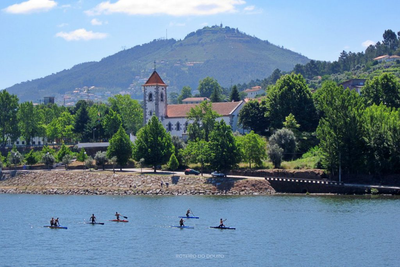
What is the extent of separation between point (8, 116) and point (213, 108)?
39809mm

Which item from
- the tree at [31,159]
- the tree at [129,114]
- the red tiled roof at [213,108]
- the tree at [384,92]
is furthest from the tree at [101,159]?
the tree at [384,92]

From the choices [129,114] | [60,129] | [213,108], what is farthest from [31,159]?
[129,114]

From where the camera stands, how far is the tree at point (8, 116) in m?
131

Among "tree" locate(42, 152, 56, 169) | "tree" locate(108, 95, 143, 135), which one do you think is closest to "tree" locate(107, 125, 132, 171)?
"tree" locate(42, 152, 56, 169)

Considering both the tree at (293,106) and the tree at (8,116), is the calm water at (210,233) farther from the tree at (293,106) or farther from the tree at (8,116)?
the tree at (8,116)

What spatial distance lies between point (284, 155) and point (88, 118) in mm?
49466

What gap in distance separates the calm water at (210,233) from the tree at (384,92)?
114 ft

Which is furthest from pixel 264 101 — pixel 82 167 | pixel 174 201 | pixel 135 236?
pixel 135 236

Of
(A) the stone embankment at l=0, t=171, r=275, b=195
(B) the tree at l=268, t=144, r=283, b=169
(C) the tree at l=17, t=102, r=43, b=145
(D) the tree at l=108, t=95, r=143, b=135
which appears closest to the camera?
(A) the stone embankment at l=0, t=171, r=275, b=195

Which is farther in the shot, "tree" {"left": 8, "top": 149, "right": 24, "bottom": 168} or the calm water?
"tree" {"left": 8, "top": 149, "right": 24, "bottom": 168}

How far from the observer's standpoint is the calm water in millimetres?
49594

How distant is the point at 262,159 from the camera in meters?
93.9

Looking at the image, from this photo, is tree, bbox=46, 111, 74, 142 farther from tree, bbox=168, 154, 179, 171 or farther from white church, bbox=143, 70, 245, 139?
tree, bbox=168, 154, 179, 171

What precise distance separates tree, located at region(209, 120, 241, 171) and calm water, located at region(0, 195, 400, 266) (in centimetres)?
910
